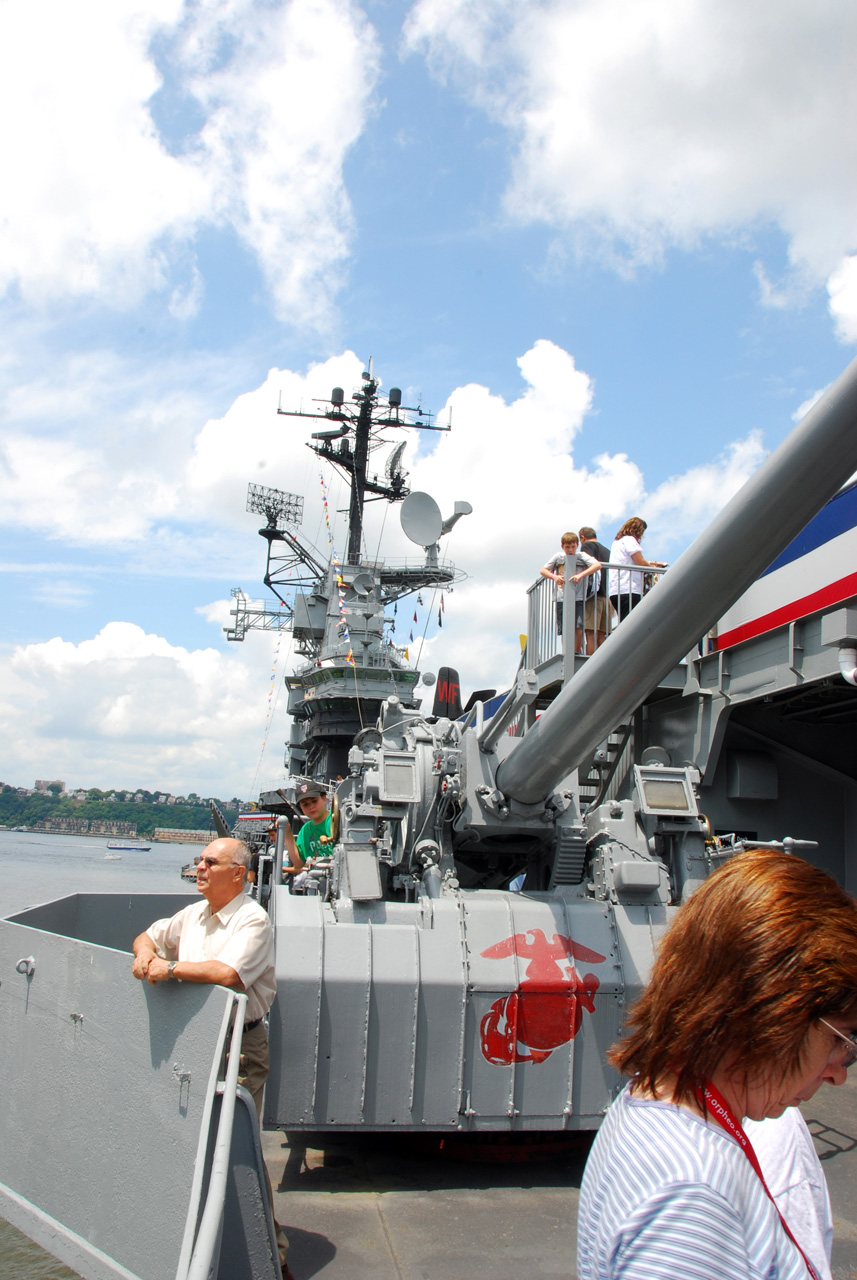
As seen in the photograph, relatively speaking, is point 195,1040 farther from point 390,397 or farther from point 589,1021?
point 390,397

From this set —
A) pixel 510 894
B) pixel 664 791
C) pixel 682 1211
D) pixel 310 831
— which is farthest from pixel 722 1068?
pixel 310 831

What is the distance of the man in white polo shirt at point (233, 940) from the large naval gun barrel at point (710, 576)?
5.67 ft

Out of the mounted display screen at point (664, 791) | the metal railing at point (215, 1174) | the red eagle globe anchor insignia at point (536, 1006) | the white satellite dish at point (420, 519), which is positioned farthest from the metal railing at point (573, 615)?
the white satellite dish at point (420, 519)

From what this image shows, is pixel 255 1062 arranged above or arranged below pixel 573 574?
below

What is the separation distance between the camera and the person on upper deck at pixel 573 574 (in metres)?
6.92

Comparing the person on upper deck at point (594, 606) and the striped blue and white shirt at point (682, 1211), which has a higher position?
the person on upper deck at point (594, 606)

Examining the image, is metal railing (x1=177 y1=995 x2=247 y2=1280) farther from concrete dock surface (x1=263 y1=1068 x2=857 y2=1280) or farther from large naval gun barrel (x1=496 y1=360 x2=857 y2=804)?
large naval gun barrel (x1=496 y1=360 x2=857 y2=804)

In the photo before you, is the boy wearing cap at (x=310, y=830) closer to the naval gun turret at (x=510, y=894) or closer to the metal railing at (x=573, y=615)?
the naval gun turret at (x=510, y=894)

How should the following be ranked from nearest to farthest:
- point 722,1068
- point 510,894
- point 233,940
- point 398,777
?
point 722,1068, point 233,940, point 510,894, point 398,777

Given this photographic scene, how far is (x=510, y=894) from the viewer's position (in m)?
5.22

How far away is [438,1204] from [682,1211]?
3.74 m

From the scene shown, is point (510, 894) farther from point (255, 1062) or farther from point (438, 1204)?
point (255, 1062)

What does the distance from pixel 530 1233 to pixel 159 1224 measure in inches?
84.0

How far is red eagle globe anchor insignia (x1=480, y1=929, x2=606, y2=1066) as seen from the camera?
14.9 ft
